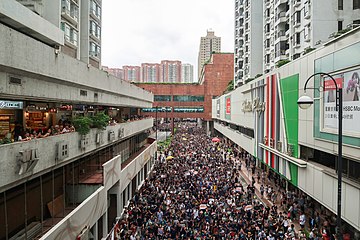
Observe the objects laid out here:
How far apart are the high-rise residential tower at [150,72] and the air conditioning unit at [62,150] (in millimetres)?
151335

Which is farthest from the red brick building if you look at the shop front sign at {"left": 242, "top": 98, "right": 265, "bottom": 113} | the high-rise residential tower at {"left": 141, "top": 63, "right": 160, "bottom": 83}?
the high-rise residential tower at {"left": 141, "top": 63, "right": 160, "bottom": 83}

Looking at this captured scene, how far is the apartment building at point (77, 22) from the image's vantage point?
79.0 feet

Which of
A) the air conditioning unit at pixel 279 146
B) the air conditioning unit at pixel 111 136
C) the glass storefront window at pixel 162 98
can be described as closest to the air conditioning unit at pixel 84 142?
the air conditioning unit at pixel 111 136

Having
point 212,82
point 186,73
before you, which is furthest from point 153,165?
point 186,73

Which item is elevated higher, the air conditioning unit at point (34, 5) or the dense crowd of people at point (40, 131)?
the air conditioning unit at point (34, 5)

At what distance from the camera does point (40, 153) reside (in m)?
10.7

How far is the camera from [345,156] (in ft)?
42.6

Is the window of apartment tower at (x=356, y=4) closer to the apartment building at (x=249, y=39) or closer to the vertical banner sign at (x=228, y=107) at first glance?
the apartment building at (x=249, y=39)

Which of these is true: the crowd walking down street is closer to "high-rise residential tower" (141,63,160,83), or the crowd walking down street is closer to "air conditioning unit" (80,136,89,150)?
"air conditioning unit" (80,136,89,150)

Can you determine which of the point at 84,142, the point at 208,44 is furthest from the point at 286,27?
the point at 208,44

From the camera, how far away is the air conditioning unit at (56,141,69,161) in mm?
12055

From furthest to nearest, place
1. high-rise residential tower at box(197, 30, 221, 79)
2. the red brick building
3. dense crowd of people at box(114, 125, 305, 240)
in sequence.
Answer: high-rise residential tower at box(197, 30, 221, 79)
the red brick building
dense crowd of people at box(114, 125, 305, 240)

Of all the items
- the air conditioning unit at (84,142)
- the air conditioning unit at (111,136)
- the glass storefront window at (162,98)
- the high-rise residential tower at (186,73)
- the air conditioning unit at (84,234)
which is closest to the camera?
the air conditioning unit at (84,234)

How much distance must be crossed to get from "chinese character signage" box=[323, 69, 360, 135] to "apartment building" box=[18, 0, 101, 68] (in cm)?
1521
